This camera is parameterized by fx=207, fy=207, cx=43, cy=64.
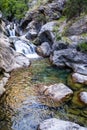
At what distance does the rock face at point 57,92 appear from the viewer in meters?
13.8

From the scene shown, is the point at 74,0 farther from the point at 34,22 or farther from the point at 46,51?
the point at 34,22

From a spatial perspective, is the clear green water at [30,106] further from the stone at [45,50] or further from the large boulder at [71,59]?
the stone at [45,50]

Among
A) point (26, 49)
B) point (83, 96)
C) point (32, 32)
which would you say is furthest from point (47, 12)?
point (83, 96)

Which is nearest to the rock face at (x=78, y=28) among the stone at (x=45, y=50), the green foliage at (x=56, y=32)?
the green foliage at (x=56, y=32)

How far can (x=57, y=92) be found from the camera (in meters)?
14.4

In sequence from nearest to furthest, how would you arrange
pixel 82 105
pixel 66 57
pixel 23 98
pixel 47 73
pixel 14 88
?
pixel 82 105, pixel 23 98, pixel 14 88, pixel 47 73, pixel 66 57

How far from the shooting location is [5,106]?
13.2 m

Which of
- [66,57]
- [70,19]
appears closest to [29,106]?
[66,57]

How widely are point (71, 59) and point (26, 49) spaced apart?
8564mm

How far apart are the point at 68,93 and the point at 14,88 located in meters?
4.12

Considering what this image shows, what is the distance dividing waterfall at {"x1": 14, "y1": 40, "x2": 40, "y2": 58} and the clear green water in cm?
763

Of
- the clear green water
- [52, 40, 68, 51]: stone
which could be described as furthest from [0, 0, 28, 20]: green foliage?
the clear green water

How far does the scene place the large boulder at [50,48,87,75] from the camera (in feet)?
62.5

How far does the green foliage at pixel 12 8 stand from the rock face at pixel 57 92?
1354 inches
